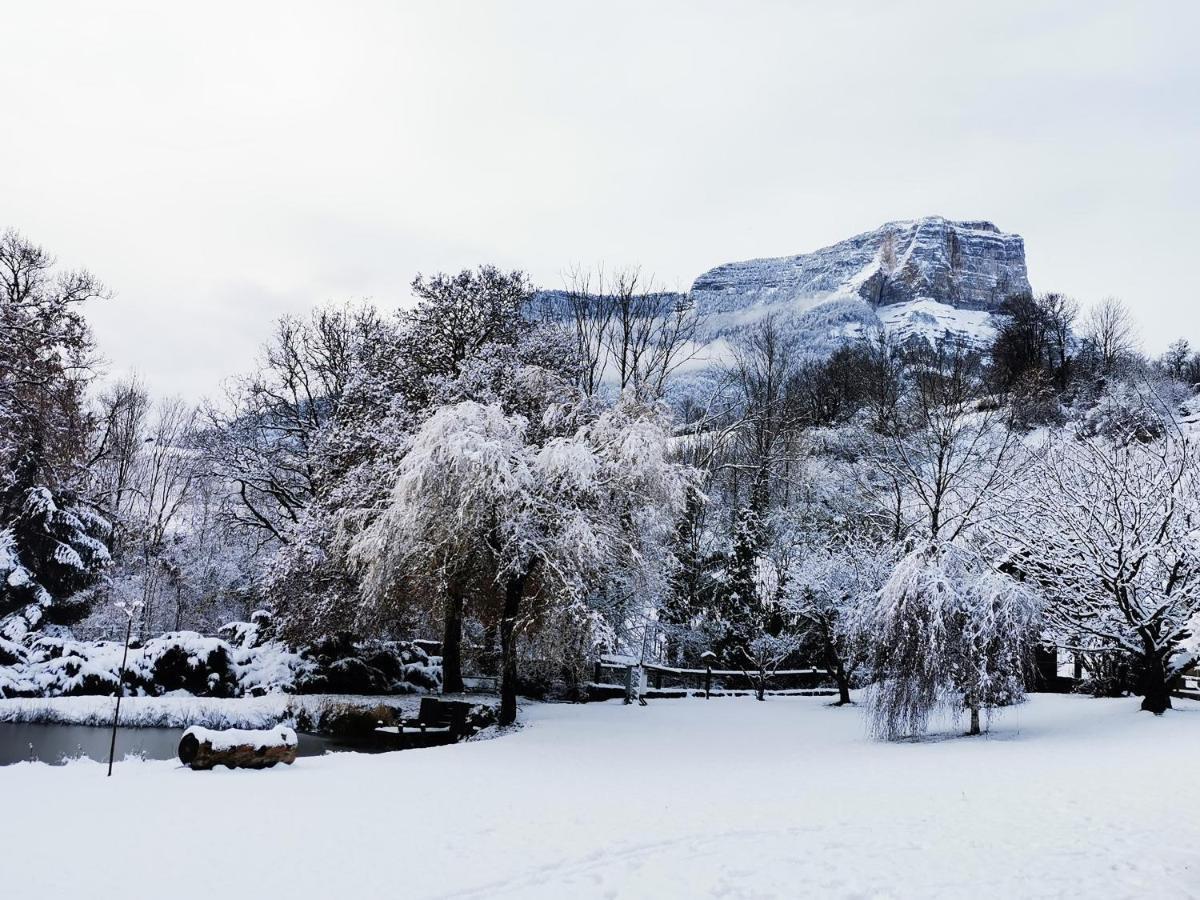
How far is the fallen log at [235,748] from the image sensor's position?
9414mm

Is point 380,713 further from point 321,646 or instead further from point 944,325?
point 944,325

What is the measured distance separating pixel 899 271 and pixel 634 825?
98.4 meters

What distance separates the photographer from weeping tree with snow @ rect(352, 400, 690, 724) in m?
13.1

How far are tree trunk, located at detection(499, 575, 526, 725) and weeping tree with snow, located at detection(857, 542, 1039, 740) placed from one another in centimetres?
602

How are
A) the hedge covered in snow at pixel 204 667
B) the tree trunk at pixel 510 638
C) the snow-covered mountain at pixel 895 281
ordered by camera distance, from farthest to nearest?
1. the snow-covered mountain at pixel 895 281
2. the hedge covered in snow at pixel 204 667
3. the tree trunk at pixel 510 638

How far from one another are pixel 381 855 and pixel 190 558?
98.2 ft

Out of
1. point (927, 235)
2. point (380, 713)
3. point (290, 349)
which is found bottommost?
point (380, 713)

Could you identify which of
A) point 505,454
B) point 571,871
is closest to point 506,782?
point 571,871

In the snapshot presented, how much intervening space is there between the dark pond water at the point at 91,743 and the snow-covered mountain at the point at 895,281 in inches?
2326

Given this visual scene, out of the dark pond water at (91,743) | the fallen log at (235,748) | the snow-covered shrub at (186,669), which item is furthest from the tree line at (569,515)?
the fallen log at (235,748)

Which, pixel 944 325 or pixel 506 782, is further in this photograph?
pixel 944 325

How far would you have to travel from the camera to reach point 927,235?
3994 inches

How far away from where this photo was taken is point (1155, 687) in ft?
41.5

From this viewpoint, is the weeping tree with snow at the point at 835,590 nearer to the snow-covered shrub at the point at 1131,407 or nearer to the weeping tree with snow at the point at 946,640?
the weeping tree with snow at the point at 946,640
